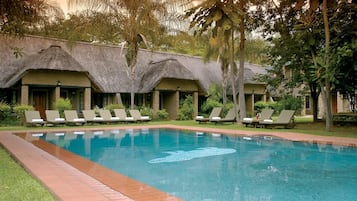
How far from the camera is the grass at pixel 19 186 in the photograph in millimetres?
4668

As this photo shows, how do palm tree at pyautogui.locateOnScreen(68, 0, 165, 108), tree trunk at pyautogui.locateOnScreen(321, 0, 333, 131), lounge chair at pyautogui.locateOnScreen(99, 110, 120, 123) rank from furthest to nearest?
1. palm tree at pyautogui.locateOnScreen(68, 0, 165, 108)
2. lounge chair at pyautogui.locateOnScreen(99, 110, 120, 123)
3. tree trunk at pyautogui.locateOnScreen(321, 0, 333, 131)

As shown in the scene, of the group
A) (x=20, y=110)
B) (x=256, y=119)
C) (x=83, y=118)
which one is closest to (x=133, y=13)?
(x=83, y=118)

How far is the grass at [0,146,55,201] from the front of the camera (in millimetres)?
4668

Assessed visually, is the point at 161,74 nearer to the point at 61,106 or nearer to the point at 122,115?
the point at 122,115

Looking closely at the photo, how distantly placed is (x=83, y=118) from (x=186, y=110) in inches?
334

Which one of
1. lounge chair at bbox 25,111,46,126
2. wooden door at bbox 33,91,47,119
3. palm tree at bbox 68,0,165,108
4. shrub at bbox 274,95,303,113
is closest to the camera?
lounge chair at bbox 25,111,46,126

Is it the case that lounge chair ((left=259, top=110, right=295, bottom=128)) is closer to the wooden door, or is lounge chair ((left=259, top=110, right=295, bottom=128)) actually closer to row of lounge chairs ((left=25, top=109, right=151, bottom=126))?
row of lounge chairs ((left=25, top=109, right=151, bottom=126))

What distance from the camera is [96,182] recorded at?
19.7 ft

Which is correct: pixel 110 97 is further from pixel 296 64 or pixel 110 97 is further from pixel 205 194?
pixel 205 194

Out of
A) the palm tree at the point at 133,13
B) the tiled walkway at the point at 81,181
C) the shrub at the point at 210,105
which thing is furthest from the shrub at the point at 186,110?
the tiled walkway at the point at 81,181

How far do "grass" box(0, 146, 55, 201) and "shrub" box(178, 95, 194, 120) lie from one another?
20.2 metres

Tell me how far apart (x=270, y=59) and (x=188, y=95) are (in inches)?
300

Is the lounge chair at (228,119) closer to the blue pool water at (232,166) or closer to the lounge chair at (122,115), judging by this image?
the lounge chair at (122,115)

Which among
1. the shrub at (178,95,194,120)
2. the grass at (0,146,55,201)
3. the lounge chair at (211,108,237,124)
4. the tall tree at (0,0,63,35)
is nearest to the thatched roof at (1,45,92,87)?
→ the shrub at (178,95,194,120)
